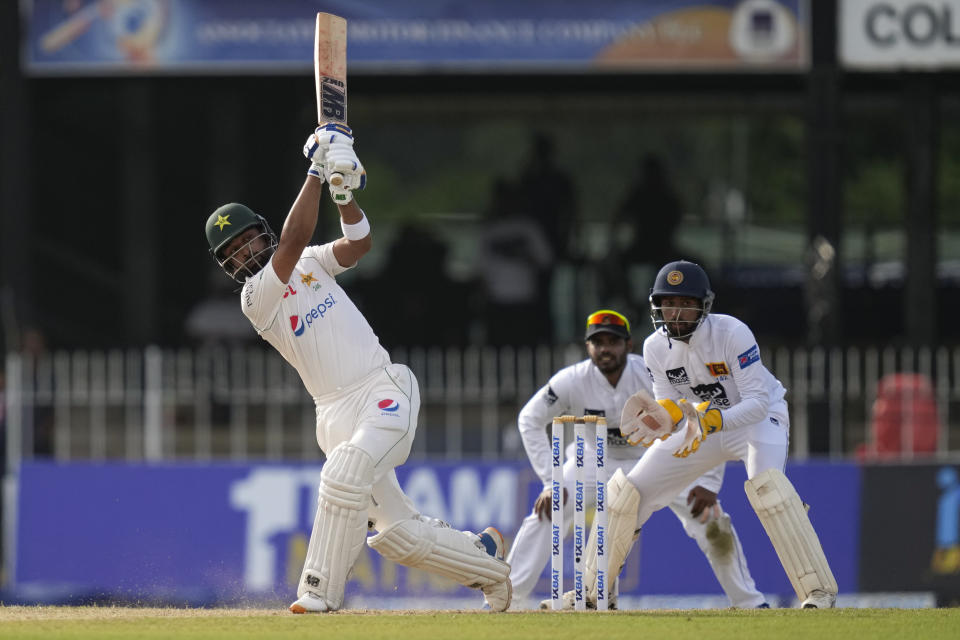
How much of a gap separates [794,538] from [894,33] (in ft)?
20.8

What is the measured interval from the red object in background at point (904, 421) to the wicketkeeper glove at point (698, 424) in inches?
180

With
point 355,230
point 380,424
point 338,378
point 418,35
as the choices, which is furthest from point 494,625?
point 418,35

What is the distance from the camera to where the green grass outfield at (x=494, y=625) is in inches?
258

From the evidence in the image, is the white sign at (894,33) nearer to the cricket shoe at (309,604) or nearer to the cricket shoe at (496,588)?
the cricket shoe at (496,588)

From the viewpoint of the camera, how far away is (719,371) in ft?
26.3

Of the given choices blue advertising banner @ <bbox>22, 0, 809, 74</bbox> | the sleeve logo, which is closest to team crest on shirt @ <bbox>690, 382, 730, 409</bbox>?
the sleeve logo

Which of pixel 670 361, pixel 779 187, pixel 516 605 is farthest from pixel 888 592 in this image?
pixel 779 187

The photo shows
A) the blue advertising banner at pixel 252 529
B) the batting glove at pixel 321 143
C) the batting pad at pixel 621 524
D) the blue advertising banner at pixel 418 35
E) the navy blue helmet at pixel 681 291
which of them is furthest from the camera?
the blue advertising banner at pixel 418 35

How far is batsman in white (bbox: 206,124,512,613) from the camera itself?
7.14m

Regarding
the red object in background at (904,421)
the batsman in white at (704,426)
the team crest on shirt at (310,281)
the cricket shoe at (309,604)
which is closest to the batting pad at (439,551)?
the cricket shoe at (309,604)

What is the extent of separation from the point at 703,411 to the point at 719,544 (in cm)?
190

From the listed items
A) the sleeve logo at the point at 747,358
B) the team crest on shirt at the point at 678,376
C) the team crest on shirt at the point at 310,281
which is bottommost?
the team crest on shirt at the point at 678,376

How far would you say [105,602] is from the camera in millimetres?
10836

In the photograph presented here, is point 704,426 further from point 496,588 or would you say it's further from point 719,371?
point 496,588
